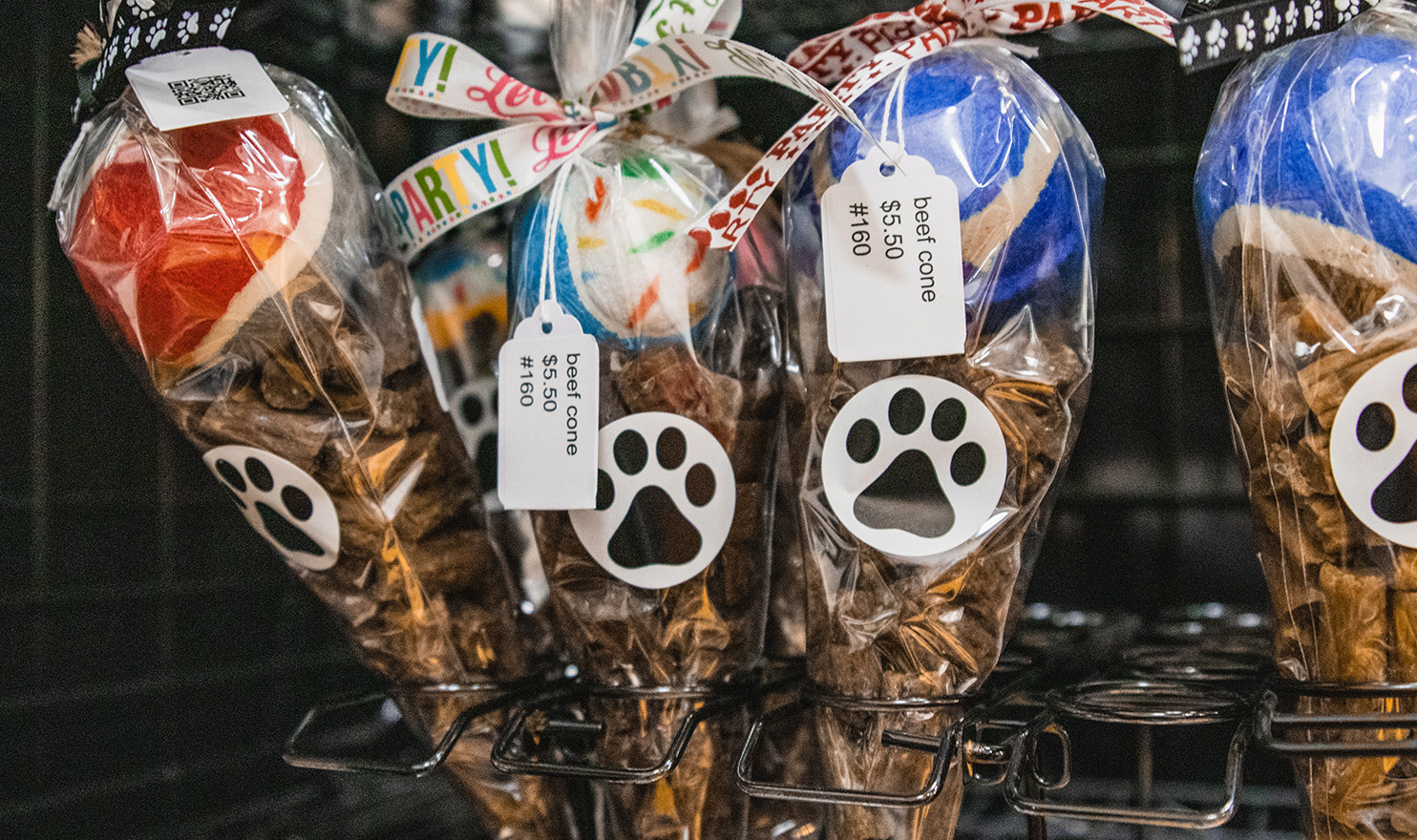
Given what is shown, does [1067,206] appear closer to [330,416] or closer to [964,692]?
[964,692]

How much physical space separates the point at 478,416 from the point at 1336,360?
58 centimetres

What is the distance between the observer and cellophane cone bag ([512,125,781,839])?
25.2 inches

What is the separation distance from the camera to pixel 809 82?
22.7 inches

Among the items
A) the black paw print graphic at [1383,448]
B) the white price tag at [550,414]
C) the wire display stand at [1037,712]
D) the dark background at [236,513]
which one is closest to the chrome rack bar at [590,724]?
the wire display stand at [1037,712]

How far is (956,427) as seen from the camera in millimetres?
583

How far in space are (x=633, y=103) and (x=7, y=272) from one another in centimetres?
41

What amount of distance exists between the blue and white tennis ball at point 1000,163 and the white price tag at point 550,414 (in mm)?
182

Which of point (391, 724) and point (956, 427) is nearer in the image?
point (956, 427)

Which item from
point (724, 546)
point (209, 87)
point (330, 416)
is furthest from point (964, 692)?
point (209, 87)

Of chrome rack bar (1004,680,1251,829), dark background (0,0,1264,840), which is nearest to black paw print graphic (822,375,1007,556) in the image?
chrome rack bar (1004,680,1251,829)

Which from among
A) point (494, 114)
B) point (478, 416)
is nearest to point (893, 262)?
point (494, 114)

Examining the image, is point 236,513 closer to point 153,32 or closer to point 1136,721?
point 153,32

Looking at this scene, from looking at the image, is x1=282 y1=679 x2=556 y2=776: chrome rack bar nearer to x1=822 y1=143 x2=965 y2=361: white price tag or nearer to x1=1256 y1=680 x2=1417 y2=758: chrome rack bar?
Answer: x1=822 y1=143 x2=965 y2=361: white price tag

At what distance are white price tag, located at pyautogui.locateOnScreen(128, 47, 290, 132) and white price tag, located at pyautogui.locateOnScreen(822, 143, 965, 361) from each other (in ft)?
1.10
